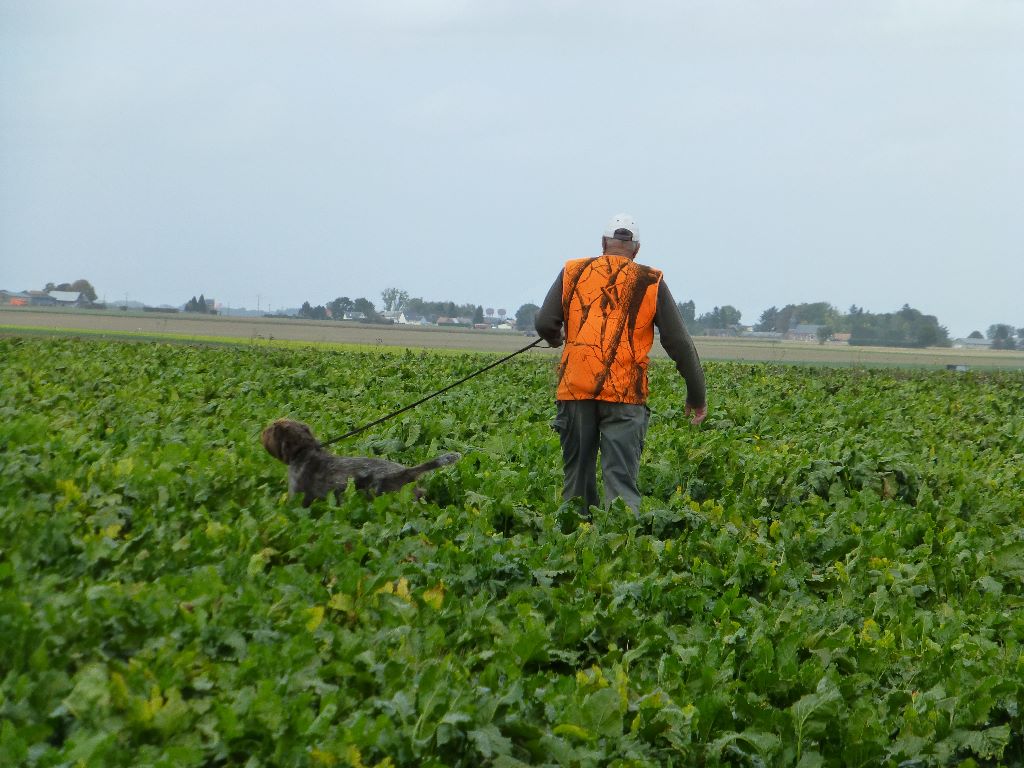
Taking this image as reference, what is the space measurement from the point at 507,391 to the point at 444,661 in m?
12.3

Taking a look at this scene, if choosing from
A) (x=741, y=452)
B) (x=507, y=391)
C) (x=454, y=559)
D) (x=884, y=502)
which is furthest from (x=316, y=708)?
(x=507, y=391)

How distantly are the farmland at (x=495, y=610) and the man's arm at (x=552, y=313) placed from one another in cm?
123

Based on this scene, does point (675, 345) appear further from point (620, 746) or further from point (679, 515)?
point (620, 746)

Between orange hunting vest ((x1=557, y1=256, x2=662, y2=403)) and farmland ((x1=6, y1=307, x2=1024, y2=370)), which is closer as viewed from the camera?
orange hunting vest ((x1=557, y1=256, x2=662, y2=403))

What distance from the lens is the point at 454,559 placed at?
6238 millimetres

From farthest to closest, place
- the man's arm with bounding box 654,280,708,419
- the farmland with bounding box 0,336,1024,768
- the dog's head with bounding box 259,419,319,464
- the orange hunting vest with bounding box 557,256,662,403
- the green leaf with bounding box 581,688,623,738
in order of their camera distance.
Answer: the dog's head with bounding box 259,419,319,464
the man's arm with bounding box 654,280,708,419
the orange hunting vest with bounding box 557,256,662,403
the green leaf with bounding box 581,688,623,738
the farmland with bounding box 0,336,1024,768

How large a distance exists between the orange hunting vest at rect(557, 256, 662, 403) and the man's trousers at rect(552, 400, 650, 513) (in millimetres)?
143

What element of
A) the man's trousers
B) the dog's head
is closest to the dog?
the dog's head

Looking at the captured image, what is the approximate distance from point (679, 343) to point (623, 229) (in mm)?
863

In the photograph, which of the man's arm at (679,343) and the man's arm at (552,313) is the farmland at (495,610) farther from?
the man's arm at (552,313)

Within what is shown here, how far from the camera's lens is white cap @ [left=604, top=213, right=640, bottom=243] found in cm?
754

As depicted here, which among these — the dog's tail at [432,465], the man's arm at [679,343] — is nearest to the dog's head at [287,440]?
the dog's tail at [432,465]

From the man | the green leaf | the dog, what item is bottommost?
the green leaf

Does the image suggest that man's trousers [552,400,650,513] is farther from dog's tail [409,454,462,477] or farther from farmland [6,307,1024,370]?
farmland [6,307,1024,370]
